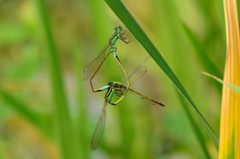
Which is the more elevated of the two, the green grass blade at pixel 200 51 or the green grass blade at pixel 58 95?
the green grass blade at pixel 58 95

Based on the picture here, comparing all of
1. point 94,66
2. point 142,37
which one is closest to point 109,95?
point 94,66

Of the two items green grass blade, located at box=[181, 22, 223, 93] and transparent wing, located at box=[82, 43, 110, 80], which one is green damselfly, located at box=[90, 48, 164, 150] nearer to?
transparent wing, located at box=[82, 43, 110, 80]

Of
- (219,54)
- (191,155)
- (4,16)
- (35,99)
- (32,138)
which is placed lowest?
(191,155)

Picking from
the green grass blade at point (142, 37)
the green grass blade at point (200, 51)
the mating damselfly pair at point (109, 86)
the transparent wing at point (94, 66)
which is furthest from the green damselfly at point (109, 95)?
the green grass blade at point (142, 37)

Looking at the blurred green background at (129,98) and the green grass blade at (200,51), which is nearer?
the green grass blade at (200,51)

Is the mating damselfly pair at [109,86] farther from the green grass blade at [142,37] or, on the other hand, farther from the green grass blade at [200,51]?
the green grass blade at [142,37]

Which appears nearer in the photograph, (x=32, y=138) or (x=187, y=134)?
(x=187, y=134)

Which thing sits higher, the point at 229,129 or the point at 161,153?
the point at 229,129

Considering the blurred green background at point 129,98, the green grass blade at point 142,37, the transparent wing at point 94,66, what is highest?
the green grass blade at point 142,37

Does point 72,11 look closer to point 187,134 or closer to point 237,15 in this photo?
point 187,134

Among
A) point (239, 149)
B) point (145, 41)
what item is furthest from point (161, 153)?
point (145, 41)
